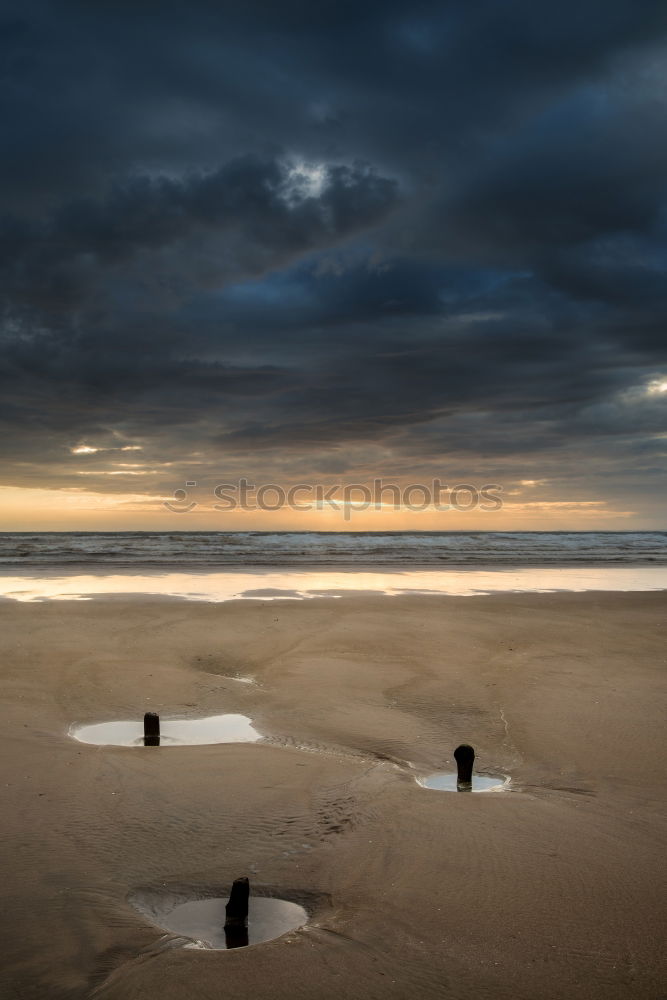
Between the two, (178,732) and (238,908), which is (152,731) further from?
(238,908)

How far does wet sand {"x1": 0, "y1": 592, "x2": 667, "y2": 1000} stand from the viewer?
13.6ft

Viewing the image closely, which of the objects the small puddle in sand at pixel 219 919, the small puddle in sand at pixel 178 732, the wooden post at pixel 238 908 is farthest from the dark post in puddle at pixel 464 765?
the wooden post at pixel 238 908

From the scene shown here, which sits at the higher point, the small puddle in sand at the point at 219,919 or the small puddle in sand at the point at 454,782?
the small puddle in sand at the point at 219,919

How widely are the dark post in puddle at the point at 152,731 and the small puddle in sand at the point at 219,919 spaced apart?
3.44 metres

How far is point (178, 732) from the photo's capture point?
9.01 m

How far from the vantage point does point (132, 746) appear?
8.23 meters

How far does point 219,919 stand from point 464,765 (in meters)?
3.14

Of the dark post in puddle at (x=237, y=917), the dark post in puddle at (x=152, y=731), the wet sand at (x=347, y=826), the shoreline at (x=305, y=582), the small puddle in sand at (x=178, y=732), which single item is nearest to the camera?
the wet sand at (x=347, y=826)

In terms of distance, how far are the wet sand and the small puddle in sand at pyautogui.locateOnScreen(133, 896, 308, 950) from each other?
12 cm

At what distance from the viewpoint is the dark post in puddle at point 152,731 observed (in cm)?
827

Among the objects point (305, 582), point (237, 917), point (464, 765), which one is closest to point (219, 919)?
point (237, 917)

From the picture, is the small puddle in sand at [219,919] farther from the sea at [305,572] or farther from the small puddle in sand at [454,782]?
the sea at [305,572]

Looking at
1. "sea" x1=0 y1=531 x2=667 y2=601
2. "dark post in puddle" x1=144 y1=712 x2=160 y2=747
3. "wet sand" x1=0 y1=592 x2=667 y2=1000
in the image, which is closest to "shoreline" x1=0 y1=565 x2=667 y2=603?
"sea" x1=0 y1=531 x2=667 y2=601

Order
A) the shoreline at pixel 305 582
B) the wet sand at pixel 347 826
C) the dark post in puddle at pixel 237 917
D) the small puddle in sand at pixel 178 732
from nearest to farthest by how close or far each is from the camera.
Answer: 1. the wet sand at pixel 347 826
2. the dark post in puddle at pixel 237 917
3. the small puddle in sand at pixel 178 732
4. the shoreline at pixel 305 582
